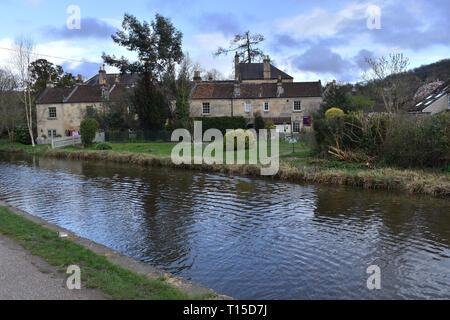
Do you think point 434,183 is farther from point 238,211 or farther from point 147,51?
point 147,51

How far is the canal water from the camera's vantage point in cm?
672

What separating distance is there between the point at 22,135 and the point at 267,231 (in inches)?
1703

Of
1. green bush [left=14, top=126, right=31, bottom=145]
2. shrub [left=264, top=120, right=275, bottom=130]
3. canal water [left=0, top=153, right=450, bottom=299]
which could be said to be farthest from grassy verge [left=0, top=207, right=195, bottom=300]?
green bush [left=14, top=126, right=31, bottom=145]

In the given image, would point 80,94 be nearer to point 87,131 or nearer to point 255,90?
point 87,131

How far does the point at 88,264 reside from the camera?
6.22m

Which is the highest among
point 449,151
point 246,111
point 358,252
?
point 246,111

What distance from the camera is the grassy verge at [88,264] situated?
16.8ft

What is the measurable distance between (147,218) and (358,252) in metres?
5.96

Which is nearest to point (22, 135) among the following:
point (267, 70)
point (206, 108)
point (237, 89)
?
point (206, 108)

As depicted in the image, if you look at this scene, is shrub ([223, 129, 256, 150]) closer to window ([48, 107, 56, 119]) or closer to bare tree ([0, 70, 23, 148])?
bare tree ([0, 70, 23, 148])

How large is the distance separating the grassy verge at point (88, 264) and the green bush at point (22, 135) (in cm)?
4022

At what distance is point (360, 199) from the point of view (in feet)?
44.5
